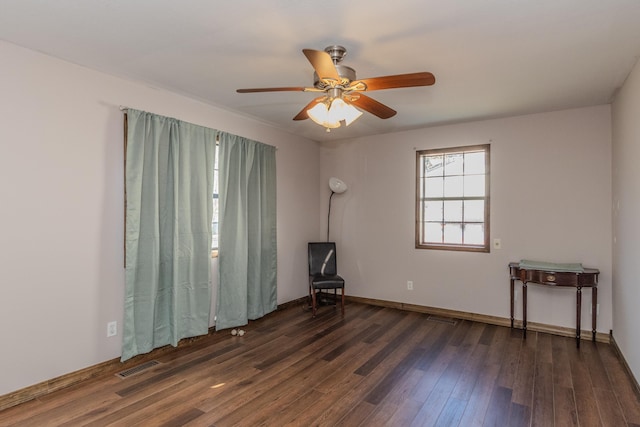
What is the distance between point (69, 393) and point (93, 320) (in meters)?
0.53

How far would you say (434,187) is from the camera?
15.4 feet

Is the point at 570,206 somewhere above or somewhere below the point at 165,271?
above

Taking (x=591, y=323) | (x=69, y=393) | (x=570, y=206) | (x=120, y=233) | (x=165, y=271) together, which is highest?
(x=570, y=206)

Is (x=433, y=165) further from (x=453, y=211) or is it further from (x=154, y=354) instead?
(x=154, y=354)

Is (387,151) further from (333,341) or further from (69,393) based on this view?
(69,393)

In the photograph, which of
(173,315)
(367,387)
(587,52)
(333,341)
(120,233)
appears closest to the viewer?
(587,52)

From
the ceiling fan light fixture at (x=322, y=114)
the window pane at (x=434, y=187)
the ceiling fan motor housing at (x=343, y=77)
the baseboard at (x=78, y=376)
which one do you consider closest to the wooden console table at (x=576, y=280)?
the window pane at (x=434, y=187)

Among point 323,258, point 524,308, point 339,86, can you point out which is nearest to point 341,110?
point 339,86

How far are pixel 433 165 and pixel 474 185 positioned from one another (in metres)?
0.60

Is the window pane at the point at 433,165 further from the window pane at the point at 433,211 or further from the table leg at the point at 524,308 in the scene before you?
the table leg at the point at 524,308

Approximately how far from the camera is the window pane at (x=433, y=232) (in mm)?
4686

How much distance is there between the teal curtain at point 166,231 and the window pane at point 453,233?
3015 millimetres

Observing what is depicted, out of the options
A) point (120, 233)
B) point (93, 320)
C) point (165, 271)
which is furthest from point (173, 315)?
point (120, 233)

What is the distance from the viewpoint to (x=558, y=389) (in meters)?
2.64
